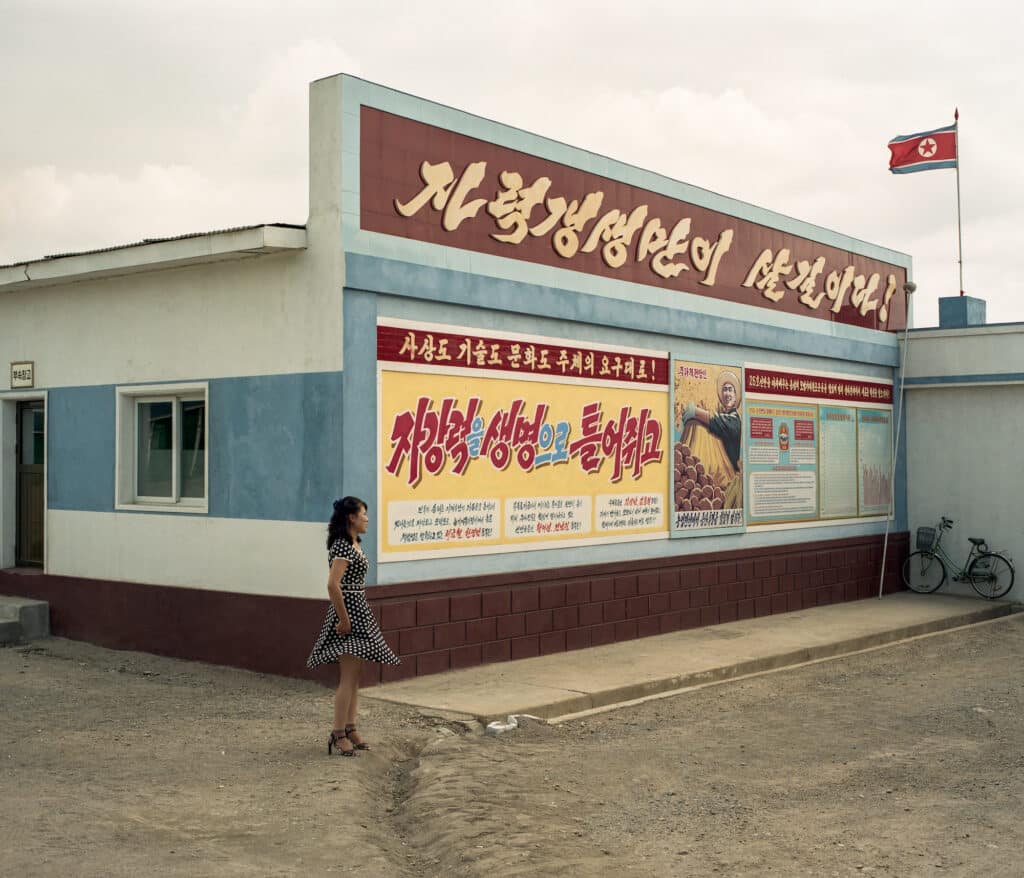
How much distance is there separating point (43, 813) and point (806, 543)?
480 inches

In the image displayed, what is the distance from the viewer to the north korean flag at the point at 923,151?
63.9 feet

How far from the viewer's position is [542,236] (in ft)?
41.2

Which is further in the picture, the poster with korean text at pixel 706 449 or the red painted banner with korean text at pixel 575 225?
the poster with korean text at pixel 706 449

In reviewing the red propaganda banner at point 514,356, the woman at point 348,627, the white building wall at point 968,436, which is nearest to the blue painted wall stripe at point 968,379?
the white building wall at point 968,436

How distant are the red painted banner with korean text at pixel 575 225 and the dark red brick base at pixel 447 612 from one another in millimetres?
3344

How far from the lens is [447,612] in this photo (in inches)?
439

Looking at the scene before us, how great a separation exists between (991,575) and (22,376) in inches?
547

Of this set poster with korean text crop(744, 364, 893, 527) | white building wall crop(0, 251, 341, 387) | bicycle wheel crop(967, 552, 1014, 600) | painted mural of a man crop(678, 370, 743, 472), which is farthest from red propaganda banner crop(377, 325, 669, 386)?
bicycle wheel crop(967, 552, 1014, 600)

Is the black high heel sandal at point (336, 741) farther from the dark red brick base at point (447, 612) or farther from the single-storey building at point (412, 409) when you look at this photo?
the single-storey building at point (412, 409)

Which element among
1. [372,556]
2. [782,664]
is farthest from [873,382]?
[372,556]

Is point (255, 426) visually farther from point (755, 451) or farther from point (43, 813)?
point (755, 451)

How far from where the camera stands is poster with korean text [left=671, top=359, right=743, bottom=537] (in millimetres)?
14445

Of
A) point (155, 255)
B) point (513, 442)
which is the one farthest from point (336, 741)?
point (155, 255)

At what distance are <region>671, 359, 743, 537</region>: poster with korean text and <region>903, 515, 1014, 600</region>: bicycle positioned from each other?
5.01 metres
